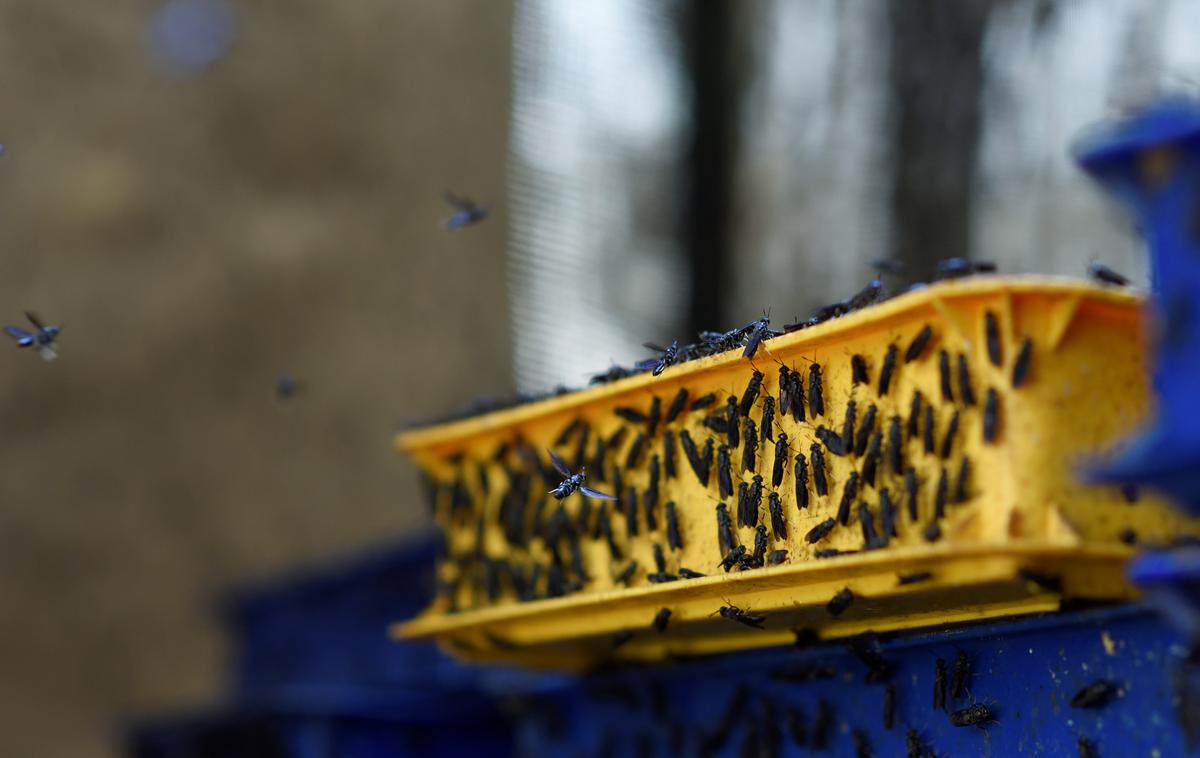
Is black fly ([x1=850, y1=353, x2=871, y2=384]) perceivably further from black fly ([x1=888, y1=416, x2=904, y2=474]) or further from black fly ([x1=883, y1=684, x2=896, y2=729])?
black fly ([x1=883, y1=684, x2=896, y2=729])

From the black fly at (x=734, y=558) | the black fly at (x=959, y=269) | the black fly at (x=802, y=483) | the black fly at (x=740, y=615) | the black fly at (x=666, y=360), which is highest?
the black fly at (x=959, y=269)

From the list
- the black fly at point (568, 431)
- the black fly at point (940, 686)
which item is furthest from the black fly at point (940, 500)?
the black fly at point (568, 431)

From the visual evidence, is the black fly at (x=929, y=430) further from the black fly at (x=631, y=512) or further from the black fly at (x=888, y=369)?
the black fly at (x=631, y=512)

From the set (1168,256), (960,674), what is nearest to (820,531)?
(960,674)

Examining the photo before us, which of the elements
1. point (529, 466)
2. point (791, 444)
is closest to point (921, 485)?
point (791, 444)

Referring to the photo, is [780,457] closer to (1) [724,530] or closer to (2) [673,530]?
(1) [724,530]

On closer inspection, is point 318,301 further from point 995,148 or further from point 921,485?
point 921,485

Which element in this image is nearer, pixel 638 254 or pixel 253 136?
pixel 253 136
